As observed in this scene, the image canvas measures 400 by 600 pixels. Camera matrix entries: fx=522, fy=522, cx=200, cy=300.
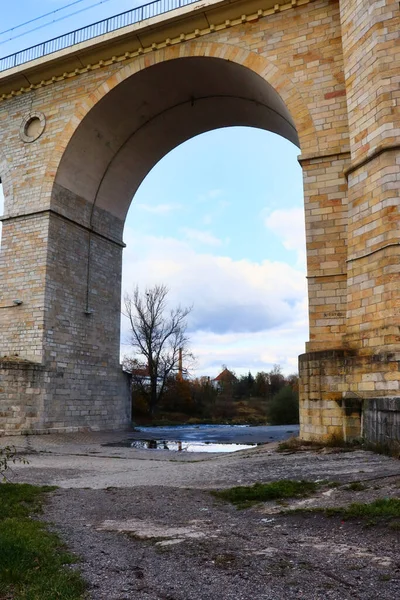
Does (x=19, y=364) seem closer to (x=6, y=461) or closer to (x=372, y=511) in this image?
(x=6, y=461)

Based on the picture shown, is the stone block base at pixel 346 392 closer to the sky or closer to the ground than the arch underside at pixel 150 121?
closer to the ground

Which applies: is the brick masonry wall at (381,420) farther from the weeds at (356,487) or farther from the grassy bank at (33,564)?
the grassy bank at (33,564)

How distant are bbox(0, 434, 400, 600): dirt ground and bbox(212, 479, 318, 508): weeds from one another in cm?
13

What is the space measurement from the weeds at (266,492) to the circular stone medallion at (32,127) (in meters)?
12.8

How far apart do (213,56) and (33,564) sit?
12.5 m

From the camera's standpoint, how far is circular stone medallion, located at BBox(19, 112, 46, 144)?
15.1 m

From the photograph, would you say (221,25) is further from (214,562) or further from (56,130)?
(214,562)

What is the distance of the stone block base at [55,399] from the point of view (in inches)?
511

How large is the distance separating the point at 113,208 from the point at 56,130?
3095mm

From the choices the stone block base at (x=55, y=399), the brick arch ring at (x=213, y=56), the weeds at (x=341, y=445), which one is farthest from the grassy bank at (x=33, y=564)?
the brick arch ring at (x=213, y=56)

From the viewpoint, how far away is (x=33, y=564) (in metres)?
3.06

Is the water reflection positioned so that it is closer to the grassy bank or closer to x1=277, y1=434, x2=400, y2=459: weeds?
x1=277, y1=434, x2=400, y2=459: weeds

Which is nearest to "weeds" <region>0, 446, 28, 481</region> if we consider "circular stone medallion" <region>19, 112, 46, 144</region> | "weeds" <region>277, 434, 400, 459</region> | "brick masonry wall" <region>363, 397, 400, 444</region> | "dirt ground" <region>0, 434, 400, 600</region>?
"dirt ground" <region>0, 434, 400, 600</region>

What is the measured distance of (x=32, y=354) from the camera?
44.9ft
